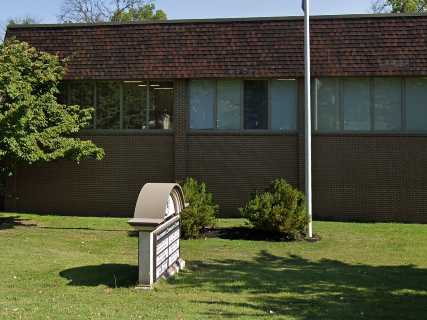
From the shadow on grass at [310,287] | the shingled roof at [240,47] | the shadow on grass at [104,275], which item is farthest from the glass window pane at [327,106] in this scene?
the shadow on grass at [104,275]

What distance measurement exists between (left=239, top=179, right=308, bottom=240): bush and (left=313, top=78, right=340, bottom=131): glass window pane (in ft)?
13.9

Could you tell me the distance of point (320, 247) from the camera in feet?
44.6

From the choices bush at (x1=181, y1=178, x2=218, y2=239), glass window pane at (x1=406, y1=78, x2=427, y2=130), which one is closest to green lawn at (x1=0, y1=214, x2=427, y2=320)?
bush at (x1=181, y1=178, x2=218, y2=239)

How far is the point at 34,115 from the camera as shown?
16.3m

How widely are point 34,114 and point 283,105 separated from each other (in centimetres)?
729

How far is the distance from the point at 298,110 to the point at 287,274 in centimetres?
876

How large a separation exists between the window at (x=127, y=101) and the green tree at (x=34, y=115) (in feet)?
1.66

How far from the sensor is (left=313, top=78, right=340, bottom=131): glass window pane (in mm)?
18391

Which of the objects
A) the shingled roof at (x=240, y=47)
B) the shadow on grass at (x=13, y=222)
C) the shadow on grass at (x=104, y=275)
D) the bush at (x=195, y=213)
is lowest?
the shadow on grass at (x=104, y=275)

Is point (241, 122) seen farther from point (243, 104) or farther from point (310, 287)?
point (310, 287)

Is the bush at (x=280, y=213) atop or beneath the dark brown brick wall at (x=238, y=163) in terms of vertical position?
beneath

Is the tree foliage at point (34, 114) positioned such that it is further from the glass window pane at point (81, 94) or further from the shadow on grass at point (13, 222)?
the shadow on grass at point (13, 222)

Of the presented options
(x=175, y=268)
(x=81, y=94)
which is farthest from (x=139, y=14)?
(x=175, y=268)

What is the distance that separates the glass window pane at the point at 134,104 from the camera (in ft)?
63.0
